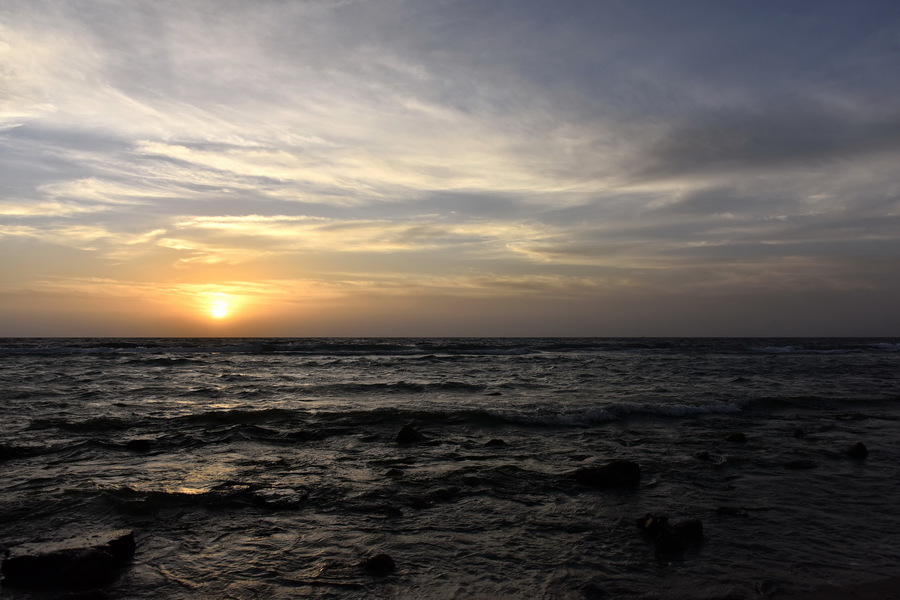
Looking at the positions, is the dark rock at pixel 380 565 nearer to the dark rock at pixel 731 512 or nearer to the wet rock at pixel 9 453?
the dark rock at pixel 731 512

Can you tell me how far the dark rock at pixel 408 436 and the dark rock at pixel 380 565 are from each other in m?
6.51

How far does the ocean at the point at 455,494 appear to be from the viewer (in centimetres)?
554

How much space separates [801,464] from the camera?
10.2m

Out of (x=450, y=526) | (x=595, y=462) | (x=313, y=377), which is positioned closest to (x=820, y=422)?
(x=595, y=462)

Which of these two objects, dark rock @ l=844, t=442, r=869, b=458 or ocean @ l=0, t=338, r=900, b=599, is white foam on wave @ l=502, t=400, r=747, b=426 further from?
dark rock @ l=844, t=442, r=869, b=458

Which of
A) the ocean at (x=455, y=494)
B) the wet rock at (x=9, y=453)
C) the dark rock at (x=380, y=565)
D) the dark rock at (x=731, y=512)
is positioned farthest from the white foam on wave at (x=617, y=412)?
the wet rock at (x=9, y=453)

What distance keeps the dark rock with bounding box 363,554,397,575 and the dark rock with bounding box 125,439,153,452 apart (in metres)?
7.76

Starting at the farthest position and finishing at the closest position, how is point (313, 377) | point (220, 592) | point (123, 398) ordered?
1. point (313, 377)
2. point (123, 398)
3. point (220, 592)

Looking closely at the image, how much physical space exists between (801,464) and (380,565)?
8.60 metres

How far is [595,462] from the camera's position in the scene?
10289mm

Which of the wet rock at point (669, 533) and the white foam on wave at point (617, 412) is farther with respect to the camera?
the white foam on wave at point (617, 412)

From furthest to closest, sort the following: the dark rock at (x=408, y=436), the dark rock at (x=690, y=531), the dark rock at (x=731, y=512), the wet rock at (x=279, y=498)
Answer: the dark rock at (x=408, y=436), the wet rock at (x=279, y=498), the dark rock at (x=731, y=512), the dark rock at (x=690, y=531)

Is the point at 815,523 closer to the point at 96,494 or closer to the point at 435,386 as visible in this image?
the point at 96,494

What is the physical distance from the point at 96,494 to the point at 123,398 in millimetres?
12422
